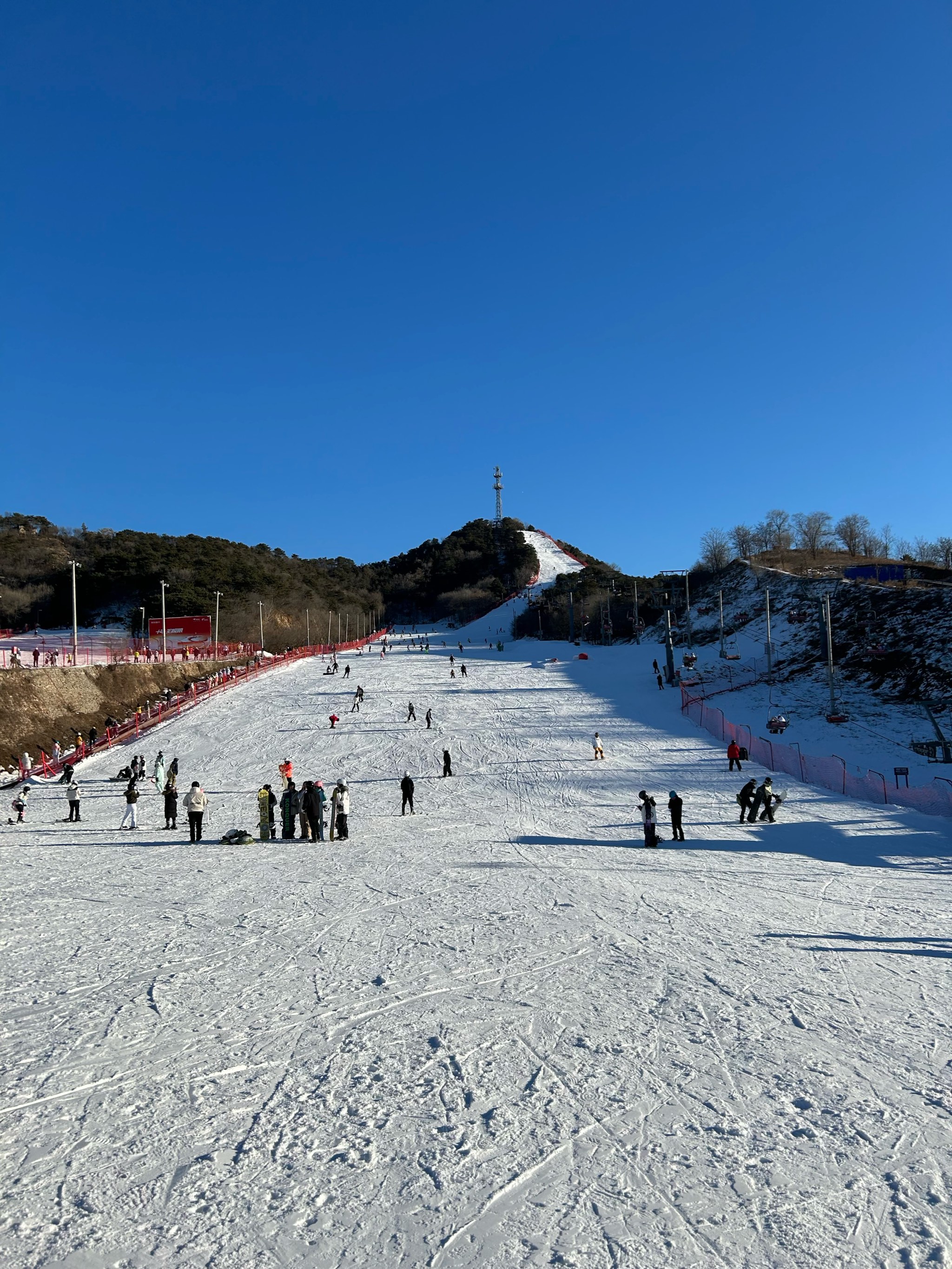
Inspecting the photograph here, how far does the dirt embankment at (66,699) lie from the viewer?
106 feet

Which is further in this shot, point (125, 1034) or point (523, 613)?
point (523, 613)

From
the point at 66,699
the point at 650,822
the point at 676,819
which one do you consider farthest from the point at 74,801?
the point at 66,699

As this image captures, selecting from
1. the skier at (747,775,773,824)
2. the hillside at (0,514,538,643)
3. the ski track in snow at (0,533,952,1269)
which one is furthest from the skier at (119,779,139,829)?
Answer: the hillside at (0,514,538,643)

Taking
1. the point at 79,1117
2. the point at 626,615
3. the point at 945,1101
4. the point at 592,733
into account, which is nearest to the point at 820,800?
the point at 592,733

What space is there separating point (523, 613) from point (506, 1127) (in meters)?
89.8

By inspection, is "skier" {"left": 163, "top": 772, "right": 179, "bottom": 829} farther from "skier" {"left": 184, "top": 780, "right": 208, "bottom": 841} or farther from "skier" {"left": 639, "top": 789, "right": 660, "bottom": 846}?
"skier" {"left": 639, "top": 789, "right": 660, "bottom": 846}

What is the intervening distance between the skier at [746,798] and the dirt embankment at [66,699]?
88.1 feet

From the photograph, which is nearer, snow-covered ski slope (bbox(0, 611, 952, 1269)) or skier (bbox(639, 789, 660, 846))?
snow-covered ski slope (bbox(0, 611, 952, 1269))

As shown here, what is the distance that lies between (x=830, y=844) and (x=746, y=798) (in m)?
2.36

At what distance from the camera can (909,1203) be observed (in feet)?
13.0

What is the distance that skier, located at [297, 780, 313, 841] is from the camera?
15492 mm

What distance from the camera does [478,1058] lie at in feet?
18.6

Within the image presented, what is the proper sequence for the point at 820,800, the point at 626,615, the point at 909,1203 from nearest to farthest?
the point at 909,1203
the point at 820,800
the point at 626,615

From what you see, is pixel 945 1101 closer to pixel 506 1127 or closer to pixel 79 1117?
pixel 506 1127
